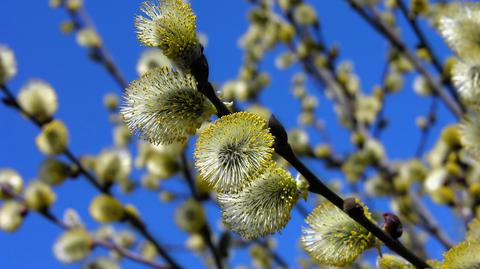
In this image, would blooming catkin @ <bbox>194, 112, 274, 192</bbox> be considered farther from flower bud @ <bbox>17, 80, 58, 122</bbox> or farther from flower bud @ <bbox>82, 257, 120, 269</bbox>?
flower bud @ <bbox>82, 257, 120, 269</bbox>

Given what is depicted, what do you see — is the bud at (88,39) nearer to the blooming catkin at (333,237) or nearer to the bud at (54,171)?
the bud at (54,171)

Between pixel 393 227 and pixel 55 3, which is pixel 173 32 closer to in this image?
pixel 393 227

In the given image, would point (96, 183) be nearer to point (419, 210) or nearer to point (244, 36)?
point (419, 210)

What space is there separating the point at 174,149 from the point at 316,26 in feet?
6.19

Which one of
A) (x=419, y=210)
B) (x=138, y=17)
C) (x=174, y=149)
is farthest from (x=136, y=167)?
(x=138, y=17)

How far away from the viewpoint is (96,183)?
3100 mm

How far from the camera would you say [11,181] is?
324 cm

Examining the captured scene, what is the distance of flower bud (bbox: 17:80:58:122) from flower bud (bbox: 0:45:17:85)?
0.18m

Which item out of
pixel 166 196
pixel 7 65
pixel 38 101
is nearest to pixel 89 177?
pixel 38 101

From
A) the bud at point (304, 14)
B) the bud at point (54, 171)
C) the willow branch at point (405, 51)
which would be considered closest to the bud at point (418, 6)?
the willow branch at point (405, 51)

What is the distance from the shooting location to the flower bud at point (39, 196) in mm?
3109

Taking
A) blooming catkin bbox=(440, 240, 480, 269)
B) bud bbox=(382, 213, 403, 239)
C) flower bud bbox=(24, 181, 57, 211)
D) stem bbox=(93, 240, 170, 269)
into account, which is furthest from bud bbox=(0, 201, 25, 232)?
blooming catkin bbox=(440, 240, 480, 269)

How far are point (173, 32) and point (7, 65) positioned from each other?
2067mm

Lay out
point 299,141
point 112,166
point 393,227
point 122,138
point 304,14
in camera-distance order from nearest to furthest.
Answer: point 393,227, point 112,166, point 304,14, point 299,141, point 122,138
